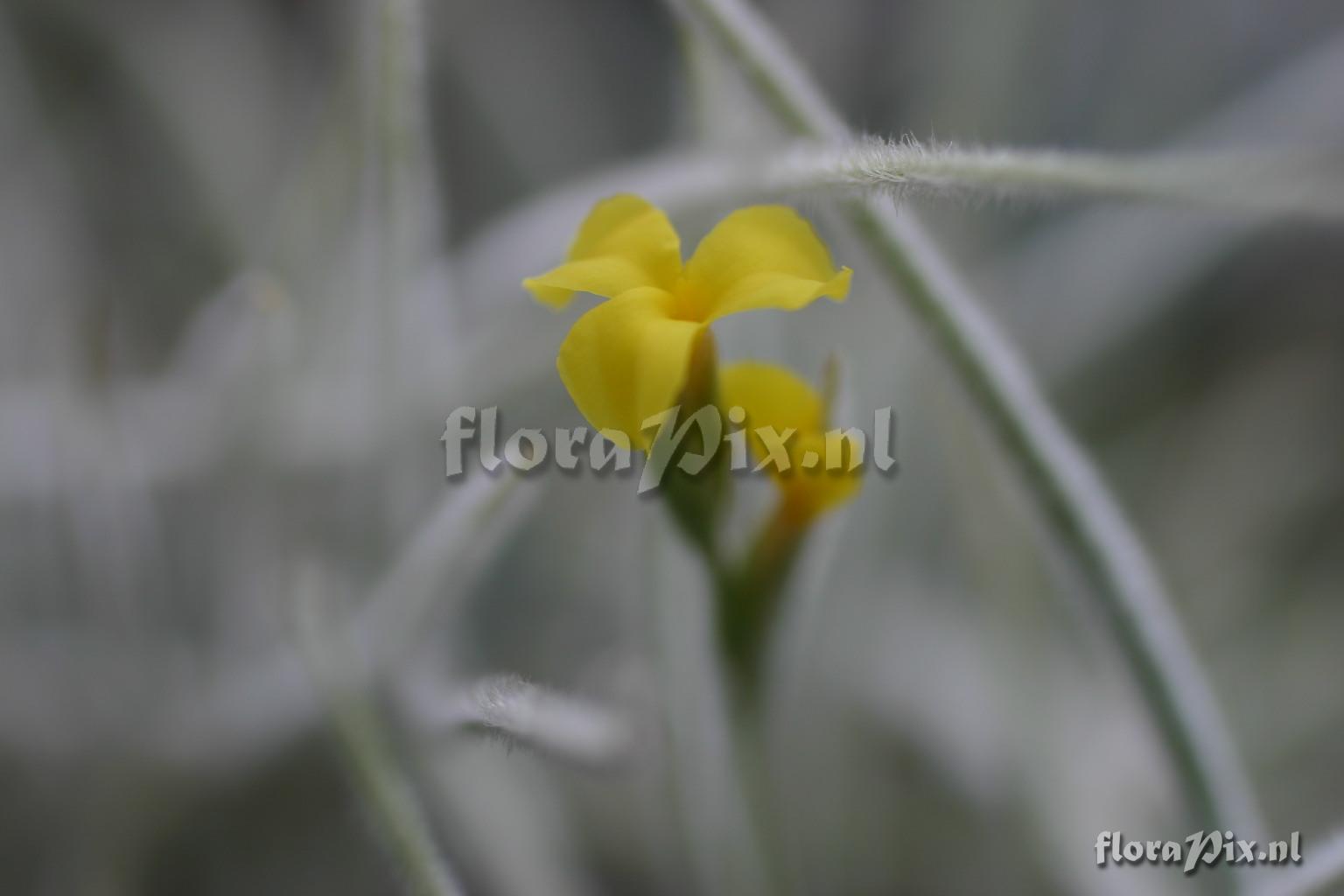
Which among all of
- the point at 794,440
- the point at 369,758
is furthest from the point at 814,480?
the point at 369,758

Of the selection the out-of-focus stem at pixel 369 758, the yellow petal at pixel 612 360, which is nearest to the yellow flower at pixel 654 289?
the yellow petal at pixel 612 360

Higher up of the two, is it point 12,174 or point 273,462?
point 12,174

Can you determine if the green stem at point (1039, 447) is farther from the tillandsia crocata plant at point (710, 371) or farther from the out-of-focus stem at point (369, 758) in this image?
the out-of-focus stem at point (369, 758)

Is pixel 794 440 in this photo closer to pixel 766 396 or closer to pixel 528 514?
pixel 766 396

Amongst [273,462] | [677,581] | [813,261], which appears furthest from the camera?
[273,462]

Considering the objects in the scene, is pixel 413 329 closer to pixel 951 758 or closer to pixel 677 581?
pixel 677 581

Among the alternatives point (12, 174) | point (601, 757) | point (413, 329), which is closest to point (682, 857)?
point (601, 757)
